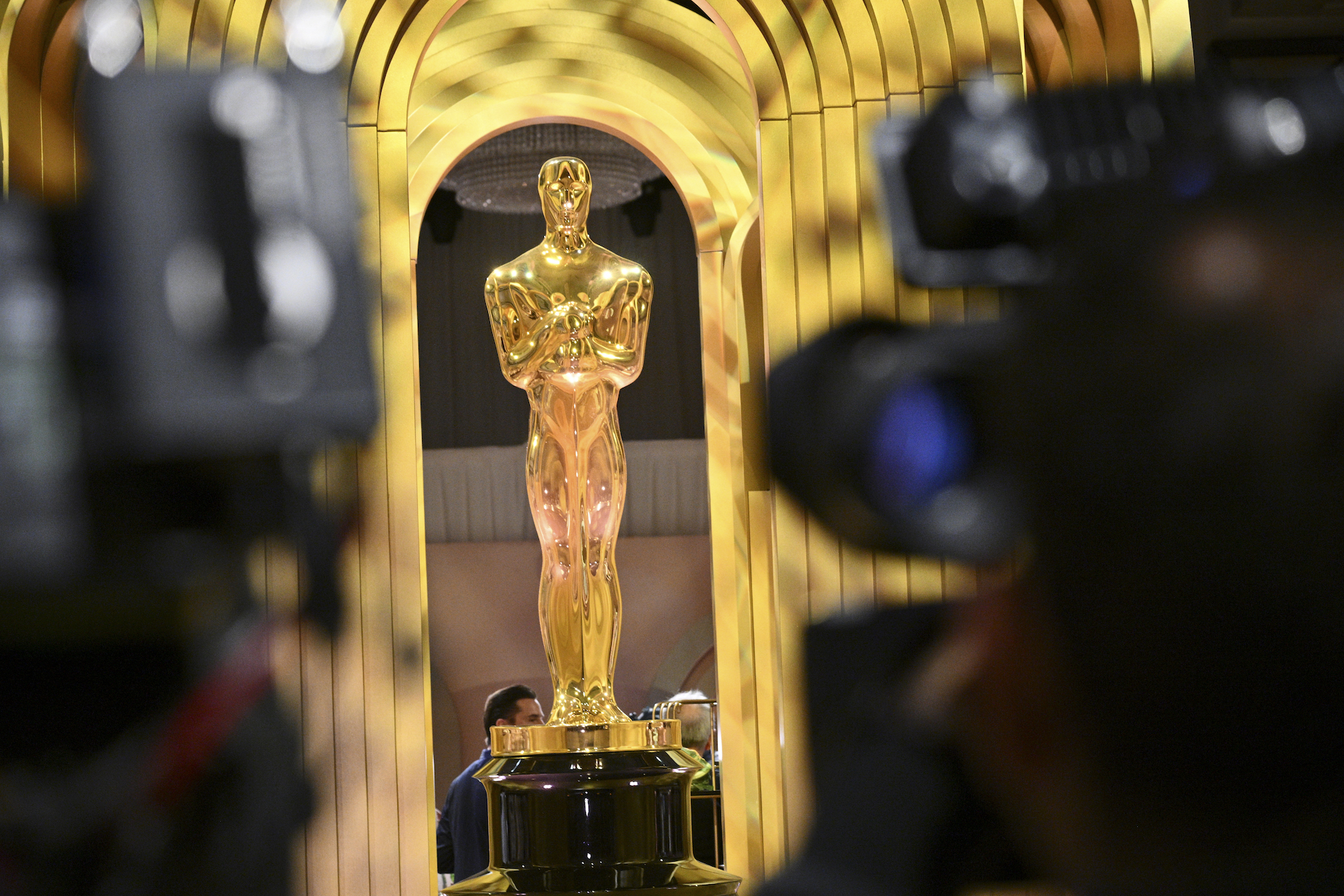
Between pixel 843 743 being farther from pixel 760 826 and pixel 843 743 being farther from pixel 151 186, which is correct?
pixel 760 826

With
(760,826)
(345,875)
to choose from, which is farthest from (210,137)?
(760,826)

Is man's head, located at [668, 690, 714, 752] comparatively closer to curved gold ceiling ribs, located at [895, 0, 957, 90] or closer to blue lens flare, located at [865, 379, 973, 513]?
curved gold ceiling ribs, located at [895, 0, 957, 90]

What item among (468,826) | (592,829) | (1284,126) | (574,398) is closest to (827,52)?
(574,398)

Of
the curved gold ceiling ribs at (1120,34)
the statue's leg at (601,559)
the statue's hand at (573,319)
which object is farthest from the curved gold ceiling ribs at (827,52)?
the statue's leg at (601,559)

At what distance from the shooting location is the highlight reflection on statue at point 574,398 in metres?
3.59

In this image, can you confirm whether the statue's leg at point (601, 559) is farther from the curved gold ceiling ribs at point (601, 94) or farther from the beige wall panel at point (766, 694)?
the curved gold ceiling ribs at point (601, 94)

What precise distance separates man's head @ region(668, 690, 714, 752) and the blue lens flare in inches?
255

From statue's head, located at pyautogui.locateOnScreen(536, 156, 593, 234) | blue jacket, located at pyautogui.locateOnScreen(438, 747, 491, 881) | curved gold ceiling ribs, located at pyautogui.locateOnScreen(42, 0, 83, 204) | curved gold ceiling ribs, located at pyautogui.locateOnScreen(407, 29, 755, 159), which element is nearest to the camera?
curved gold ceiling ribs, located at pyautogui.locateOnScreen(42, 0, 83, 204)

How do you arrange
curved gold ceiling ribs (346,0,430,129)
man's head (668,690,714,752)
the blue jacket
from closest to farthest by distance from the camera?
curved gold ceiling ribs (346,0,430,129) < the blue jacket < man's head (668,690,714,752)

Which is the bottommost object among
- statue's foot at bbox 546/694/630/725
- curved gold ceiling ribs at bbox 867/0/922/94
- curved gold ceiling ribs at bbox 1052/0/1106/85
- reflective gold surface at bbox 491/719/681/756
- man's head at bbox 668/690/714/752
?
man's head at bbox 668/690/714/752

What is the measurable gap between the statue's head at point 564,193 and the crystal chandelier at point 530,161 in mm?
3690

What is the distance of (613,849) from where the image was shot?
3.20m

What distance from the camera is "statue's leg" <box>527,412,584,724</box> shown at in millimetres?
3602

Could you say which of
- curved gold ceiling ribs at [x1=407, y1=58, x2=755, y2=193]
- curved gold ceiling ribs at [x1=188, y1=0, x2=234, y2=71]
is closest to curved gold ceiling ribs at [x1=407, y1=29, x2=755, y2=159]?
curved gold ceiling ribs at [x1=407, y1=58, x2=755, y2=193]
